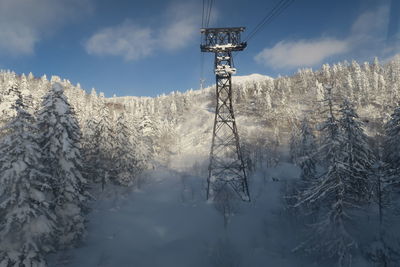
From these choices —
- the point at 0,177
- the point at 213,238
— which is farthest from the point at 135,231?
the point at 0,177

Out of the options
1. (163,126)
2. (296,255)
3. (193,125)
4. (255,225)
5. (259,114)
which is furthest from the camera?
(193,125)

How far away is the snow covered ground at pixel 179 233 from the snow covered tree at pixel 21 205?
5470 mm

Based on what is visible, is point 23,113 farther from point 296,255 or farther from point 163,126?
point 163,126

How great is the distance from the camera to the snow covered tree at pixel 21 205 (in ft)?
53.2

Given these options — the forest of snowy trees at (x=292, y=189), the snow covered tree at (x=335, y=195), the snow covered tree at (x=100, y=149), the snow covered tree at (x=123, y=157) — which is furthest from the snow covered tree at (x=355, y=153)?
the snow covered tree at (x=100, y=149)

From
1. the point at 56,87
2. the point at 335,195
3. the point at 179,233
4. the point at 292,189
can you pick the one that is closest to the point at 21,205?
the point at 56,87

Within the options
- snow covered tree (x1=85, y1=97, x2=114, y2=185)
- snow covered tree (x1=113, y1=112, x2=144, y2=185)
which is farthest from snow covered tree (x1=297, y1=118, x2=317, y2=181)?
snow covered tree (x1=85, y1=97, x2=114, y2=185)

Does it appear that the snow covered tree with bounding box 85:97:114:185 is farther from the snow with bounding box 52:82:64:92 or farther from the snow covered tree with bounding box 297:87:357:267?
the snow covered tree with bounding box 297:87:357:267

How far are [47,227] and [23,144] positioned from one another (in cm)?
502

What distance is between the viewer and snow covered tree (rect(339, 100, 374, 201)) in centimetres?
1896

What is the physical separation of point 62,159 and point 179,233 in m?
12.3

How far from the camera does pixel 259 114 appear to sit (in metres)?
121

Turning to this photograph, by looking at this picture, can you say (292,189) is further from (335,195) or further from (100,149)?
(100,149)

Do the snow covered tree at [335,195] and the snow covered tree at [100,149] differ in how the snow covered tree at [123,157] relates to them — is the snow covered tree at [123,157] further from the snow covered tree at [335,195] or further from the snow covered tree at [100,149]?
the snow covered tree at [335,195]
